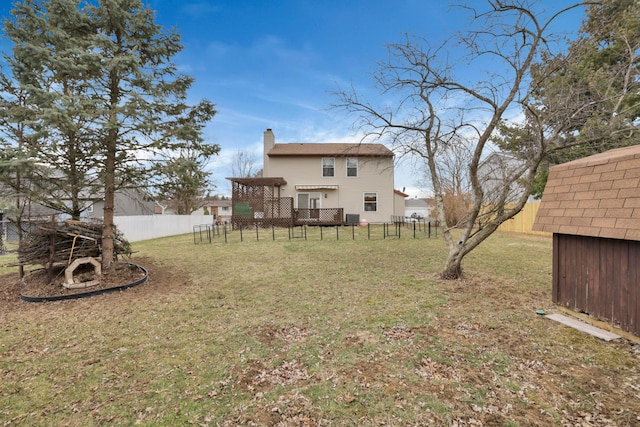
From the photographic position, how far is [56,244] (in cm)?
519

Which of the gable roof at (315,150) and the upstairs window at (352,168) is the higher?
the gable roof at (315,150)

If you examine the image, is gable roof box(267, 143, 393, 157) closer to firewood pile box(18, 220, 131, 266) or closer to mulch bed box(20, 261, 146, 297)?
mulch bed box(20, 261, 146, 297)

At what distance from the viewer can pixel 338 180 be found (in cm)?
2002

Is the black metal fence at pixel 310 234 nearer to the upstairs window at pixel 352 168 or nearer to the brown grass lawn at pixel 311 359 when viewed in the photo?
the upstairs window at pixel 352 168

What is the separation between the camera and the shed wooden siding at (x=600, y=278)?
318 cm

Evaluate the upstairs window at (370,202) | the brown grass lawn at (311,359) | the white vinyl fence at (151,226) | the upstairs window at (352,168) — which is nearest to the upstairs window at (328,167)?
the upstairs window at (352,168)

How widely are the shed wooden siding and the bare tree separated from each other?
51.0 inches

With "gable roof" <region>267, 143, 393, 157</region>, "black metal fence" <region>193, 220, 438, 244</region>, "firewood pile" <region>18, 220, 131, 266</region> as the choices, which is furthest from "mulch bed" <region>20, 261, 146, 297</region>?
"gable roof" <region>267, 143, 393, 157</region>

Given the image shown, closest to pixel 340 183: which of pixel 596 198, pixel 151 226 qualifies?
pixel 151 226

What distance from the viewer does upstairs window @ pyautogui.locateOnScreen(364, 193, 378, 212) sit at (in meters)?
20.0

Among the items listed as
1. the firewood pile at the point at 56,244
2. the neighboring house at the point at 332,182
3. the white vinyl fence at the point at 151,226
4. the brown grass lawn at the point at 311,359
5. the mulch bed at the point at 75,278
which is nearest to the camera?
the brown grass lawn at the point at 311,359

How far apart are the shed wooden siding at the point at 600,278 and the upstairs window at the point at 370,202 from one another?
15.8 metres

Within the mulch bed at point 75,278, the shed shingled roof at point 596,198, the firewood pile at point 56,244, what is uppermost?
the shed shingled roof at point 596,198

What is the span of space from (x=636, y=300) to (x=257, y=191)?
16.8 m
